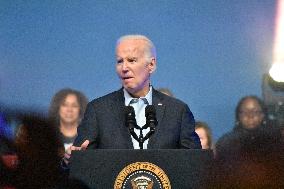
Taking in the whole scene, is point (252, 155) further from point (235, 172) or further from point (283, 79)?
point (283, 79)

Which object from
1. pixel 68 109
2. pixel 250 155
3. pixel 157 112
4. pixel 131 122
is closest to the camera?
pixel 131 122

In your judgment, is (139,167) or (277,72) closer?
(139,167)

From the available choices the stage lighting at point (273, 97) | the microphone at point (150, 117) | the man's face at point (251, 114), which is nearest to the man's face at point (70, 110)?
the man's face at point (251, 114)

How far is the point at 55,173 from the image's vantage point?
120 inches

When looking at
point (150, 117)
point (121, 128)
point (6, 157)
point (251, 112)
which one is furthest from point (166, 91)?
point (150, 117)

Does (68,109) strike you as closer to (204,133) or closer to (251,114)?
(204,133)

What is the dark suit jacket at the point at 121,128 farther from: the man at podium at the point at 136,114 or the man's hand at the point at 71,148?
the man's hand at the point at 71,148

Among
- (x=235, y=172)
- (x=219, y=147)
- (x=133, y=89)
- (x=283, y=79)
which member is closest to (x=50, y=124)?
(x=219, y=147)

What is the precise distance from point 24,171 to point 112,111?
35.7 inches

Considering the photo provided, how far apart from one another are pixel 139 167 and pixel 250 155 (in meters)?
0.86

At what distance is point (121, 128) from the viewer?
2400 mm

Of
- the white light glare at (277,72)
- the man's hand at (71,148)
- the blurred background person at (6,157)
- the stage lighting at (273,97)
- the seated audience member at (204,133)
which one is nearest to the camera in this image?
the man's hand at (71,148)

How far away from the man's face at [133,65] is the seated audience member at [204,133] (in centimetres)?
155

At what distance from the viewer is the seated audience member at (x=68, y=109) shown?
4.03 metres
